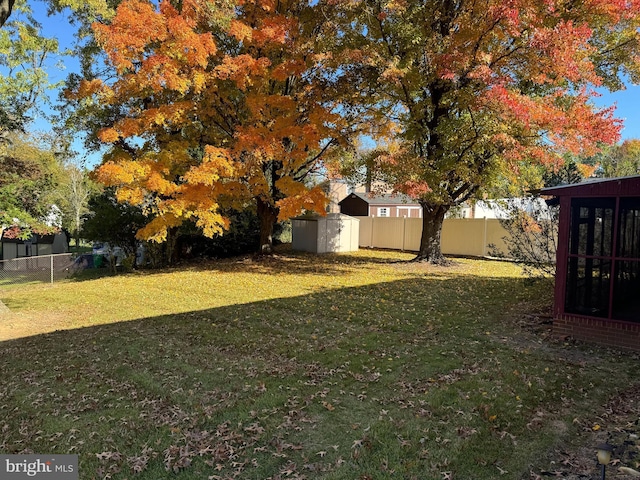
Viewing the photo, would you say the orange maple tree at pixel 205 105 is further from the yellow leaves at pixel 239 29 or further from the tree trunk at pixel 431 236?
the tree trunk at pixel 431 236

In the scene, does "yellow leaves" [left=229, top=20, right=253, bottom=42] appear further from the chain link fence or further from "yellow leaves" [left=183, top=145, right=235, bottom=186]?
the chain link fence

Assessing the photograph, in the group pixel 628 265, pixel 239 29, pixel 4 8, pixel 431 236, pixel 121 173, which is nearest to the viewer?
pixel 4 8

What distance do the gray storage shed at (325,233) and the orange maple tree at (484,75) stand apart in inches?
281

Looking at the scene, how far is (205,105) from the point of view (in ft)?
44.1

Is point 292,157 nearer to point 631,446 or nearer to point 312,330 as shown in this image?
point 312,330

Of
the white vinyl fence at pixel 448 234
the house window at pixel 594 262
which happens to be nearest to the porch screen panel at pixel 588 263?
the house window at pixel 594 262

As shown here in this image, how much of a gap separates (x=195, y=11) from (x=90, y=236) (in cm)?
972

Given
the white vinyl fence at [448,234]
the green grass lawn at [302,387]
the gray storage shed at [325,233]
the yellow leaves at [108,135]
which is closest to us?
the green grass lawn at [302,387]

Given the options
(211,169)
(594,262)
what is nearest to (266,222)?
(211,169)

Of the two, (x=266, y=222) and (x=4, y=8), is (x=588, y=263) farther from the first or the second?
(x=266, y=222)

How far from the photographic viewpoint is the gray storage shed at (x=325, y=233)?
1964 cm

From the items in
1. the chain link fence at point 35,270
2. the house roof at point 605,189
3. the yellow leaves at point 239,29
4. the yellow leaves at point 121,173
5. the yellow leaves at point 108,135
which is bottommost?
the chain link fence at point 35,270

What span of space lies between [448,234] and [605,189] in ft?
42.8

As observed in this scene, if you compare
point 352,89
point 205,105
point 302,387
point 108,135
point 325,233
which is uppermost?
point 352,89
